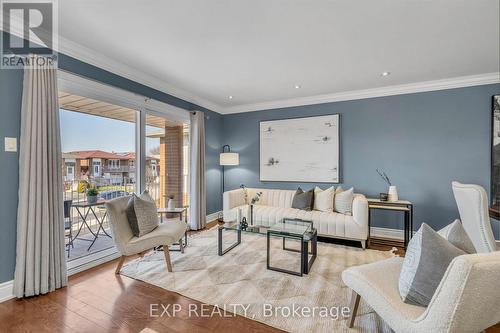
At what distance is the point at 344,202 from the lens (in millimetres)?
3783

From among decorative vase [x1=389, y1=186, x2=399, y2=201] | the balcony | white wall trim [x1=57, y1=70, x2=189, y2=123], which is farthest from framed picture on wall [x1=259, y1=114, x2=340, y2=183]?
the balcony

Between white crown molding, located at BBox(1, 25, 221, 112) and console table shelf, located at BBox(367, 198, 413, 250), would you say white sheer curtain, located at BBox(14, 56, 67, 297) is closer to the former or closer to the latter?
white crown molding, located at BBox(1, 25, 221, 112)

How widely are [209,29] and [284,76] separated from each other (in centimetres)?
154

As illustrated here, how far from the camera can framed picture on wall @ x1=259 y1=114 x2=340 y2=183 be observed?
443 centimetres

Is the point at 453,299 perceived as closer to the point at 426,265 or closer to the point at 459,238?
the point at 426,265

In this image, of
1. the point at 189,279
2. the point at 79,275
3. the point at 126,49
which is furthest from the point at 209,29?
the point at 79,275

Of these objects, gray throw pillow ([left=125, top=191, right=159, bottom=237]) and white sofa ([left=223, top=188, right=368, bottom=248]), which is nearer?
gray throw pillow ([left=125, top=191, right=159, bottom=237])

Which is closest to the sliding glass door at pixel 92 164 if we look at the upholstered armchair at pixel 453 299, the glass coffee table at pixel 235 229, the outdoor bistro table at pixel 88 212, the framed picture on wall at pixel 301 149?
the outdoor bistro table at pixel 88 212

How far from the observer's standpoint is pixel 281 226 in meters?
3.06

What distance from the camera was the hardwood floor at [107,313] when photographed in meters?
1.79

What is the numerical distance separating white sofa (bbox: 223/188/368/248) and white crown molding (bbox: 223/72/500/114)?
1.79 metres

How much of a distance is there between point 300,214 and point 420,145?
2298 millimetres

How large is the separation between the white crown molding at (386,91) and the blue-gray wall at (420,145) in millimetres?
78

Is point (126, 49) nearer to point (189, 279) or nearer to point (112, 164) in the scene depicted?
point (112, 164)
